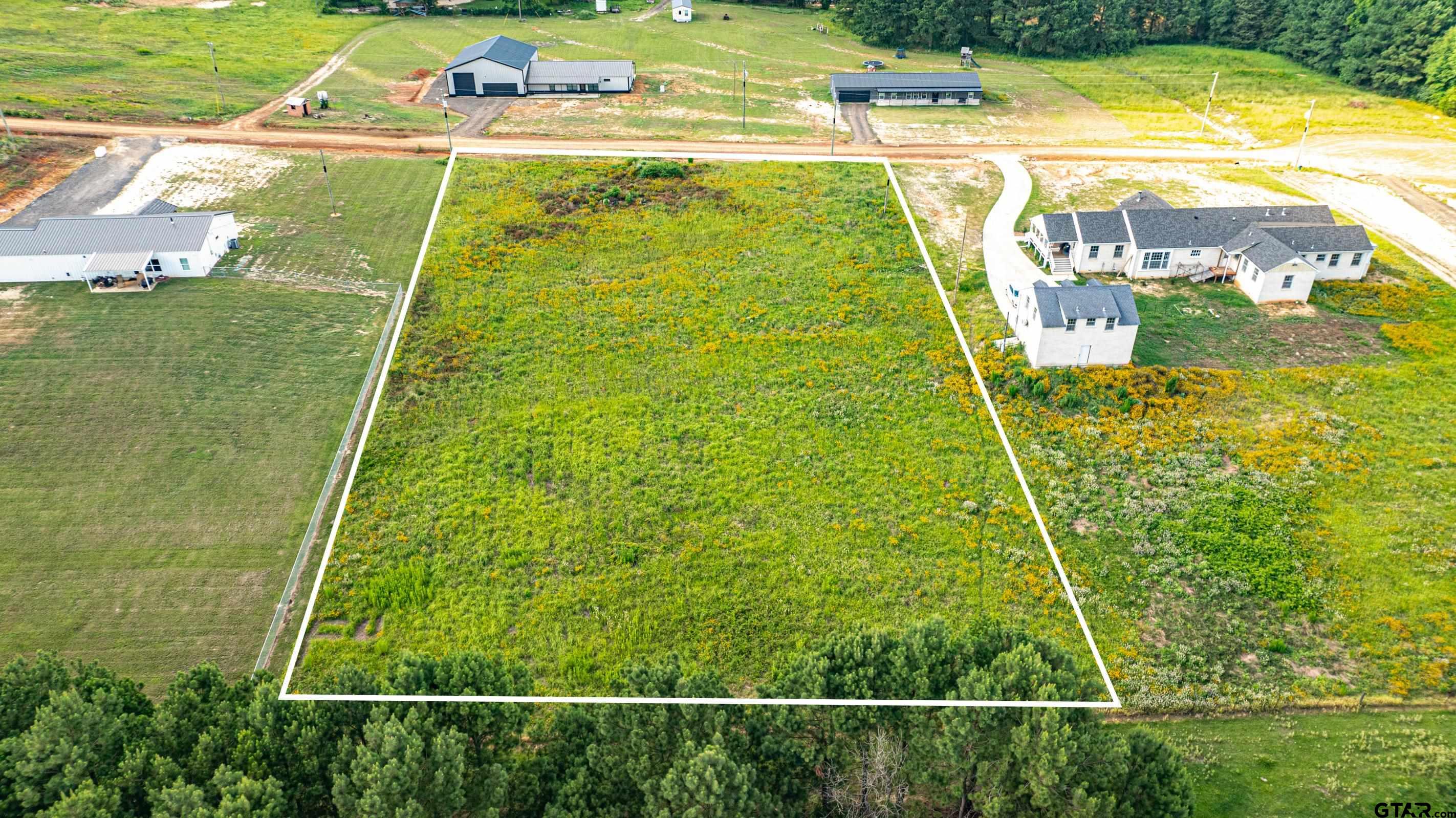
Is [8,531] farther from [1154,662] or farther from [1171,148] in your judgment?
[1171,148]

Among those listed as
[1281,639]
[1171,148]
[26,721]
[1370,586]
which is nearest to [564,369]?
[26,721]

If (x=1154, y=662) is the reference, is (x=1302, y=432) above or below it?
above

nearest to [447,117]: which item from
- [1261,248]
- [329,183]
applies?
[329,183]

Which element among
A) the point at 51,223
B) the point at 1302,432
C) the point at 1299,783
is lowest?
the point at 1299,783

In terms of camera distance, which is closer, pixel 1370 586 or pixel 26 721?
pixel 26 721

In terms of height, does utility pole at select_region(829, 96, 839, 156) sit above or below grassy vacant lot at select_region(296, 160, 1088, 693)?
above

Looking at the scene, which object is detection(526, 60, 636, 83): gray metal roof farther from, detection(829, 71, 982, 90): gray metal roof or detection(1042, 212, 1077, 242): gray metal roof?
detection(1042, 212, 1077, 242): gray metal roof

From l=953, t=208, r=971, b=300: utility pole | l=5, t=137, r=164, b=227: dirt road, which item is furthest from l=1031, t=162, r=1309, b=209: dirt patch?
l=5, t=137, r=164, b=227: dirt road
